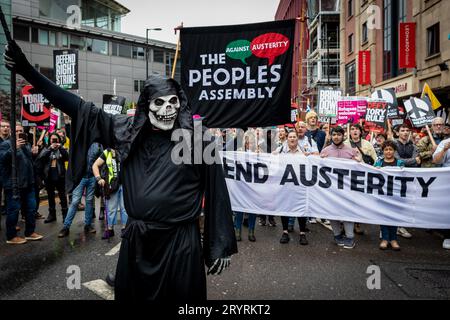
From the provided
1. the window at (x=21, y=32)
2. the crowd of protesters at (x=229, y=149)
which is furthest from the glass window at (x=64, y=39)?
the crowd of protesters at (x=229, y=149)

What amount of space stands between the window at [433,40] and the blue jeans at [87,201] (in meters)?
17.4

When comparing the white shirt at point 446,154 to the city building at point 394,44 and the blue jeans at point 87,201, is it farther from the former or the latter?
the city building at point 394,44

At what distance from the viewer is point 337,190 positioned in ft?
20.4

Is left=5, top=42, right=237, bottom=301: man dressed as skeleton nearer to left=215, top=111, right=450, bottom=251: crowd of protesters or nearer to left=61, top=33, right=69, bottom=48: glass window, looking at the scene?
left=215, top=111, right=450, bottom=251: crowd of protesters

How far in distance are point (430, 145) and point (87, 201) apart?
706 centimetres

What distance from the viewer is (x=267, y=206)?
6488mm

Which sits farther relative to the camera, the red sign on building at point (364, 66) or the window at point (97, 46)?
the window at point (97, 46)

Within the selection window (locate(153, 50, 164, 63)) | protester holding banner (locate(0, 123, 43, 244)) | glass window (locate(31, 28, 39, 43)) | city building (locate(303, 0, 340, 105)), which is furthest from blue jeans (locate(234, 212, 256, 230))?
window (locate(153, 50, 164, 63))

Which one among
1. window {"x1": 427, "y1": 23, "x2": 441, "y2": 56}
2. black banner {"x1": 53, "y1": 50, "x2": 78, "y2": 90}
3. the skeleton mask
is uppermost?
window {"x1": 427, "y1": 23, "x2": 441, "y2": 56}

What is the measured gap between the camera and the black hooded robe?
93.4 inches

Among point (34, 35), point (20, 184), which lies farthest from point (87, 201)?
point (34, 35)

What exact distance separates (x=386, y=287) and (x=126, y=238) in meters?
3.26

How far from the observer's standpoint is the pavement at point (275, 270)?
403 cm

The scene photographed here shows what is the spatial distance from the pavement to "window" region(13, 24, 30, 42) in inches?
1401
